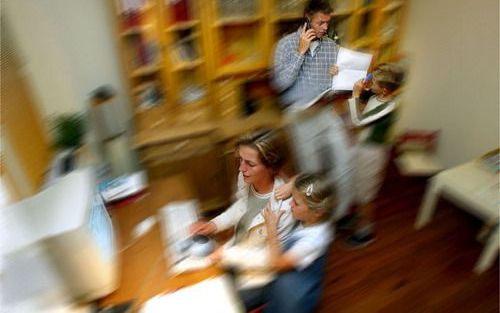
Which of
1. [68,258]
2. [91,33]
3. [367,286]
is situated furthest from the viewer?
[367,286]

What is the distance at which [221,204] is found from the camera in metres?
0.83

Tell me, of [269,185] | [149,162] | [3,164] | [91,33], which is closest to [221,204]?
[269,185]

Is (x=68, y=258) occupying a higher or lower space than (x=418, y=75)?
lower

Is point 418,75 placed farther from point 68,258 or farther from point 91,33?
point 91,33

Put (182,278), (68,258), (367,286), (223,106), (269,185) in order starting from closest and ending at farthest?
(269,185) → (68,258) → (182,278) → (223,106) → (367,286)

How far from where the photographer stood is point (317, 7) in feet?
1.91

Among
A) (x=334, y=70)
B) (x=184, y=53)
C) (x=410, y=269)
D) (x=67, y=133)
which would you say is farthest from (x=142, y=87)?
(x=410, y=269)

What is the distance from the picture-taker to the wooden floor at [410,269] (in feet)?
5.12

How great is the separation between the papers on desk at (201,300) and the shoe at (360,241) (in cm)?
90

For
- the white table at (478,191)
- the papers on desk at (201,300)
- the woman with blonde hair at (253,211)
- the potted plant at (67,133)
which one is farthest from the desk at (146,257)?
the white table at (478,191)

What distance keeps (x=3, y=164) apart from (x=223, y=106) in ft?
1.83

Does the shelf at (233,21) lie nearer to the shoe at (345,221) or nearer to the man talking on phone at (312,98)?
the man talking on phone at (312,98)

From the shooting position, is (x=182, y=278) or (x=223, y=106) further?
(x=223, y=106)

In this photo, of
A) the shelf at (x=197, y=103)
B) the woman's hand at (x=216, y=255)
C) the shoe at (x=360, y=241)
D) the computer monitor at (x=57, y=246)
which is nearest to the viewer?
the computer monitor at (x=57, y=246)
